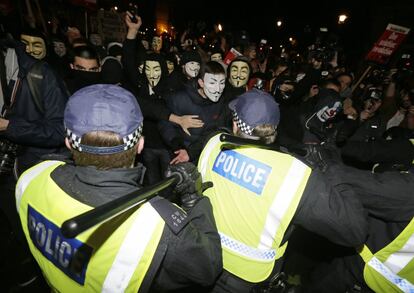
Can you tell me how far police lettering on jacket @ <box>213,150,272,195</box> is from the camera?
1729mm

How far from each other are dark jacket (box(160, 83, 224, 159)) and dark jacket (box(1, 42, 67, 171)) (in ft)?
4.85

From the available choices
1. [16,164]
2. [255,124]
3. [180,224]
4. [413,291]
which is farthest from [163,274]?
[16,164]

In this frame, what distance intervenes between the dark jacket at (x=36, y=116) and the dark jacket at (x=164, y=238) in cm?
124

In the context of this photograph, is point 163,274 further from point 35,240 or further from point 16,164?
point 16,164

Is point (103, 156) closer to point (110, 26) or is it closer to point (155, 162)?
point (155, 162)

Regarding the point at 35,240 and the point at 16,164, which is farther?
the point at 16,164

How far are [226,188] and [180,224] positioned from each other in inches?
28.1

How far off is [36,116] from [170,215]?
1.99 m

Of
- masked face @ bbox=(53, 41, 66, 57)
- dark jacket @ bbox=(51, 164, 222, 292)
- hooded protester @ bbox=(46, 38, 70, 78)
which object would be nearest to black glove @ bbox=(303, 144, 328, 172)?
dark jacket @ bbox=(51, 164, 222, 292)

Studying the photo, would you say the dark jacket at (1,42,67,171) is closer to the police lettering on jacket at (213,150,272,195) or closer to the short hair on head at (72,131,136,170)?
the short hair on head at (72,131,136,170)

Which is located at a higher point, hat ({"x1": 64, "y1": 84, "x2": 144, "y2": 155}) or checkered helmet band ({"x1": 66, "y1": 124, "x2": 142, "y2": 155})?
hat ({"x1": 64, "y1": 84, "x2": 144, "y2": 155})

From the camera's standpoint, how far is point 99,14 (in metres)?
7.95

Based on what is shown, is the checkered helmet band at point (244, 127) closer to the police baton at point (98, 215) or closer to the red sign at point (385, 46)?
the police baton at point (98, 215)

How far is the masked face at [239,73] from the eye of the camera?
14.4 feet
